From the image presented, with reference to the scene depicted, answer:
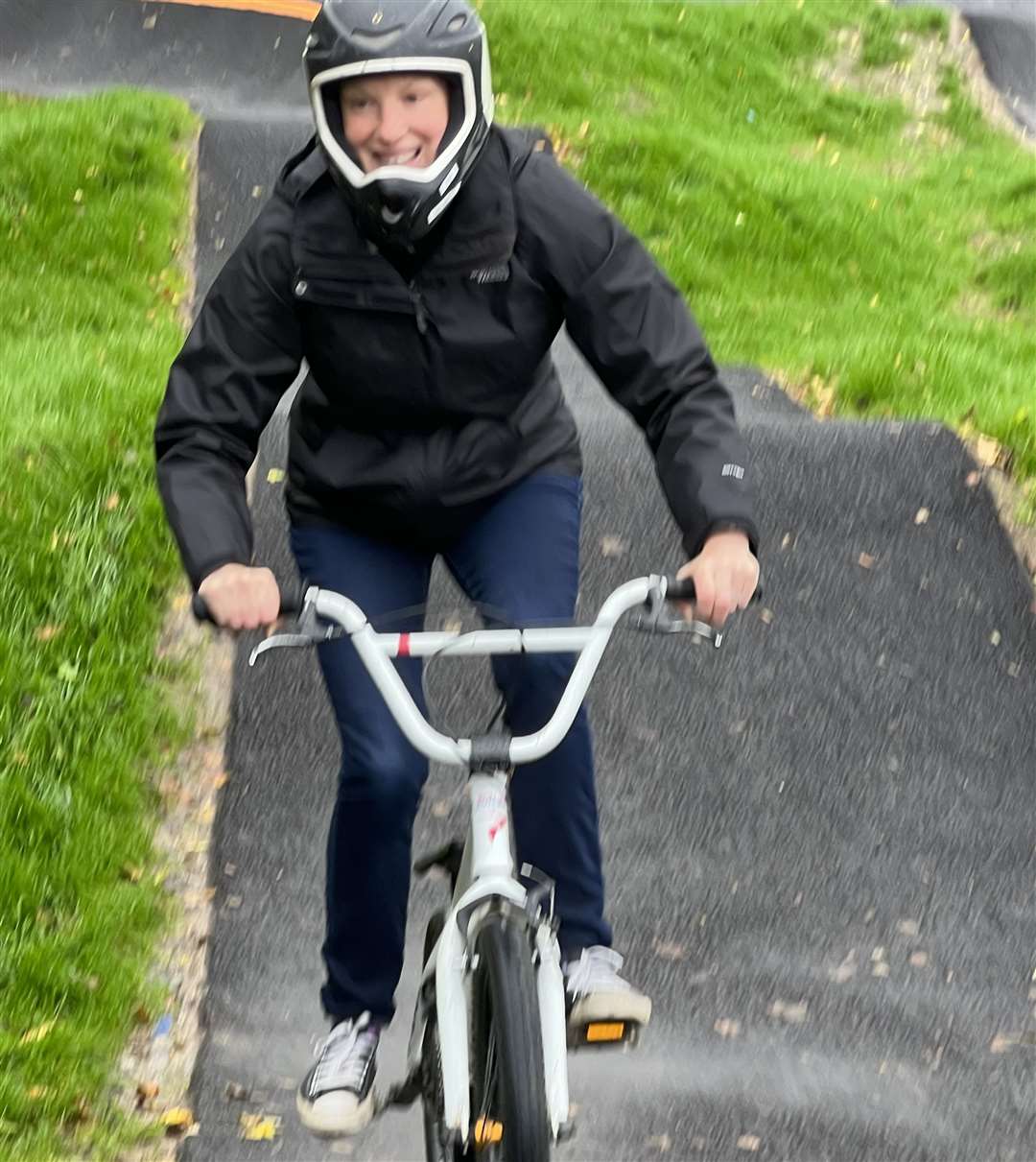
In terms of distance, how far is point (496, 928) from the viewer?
2.62 m

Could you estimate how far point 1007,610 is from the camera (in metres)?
5.70

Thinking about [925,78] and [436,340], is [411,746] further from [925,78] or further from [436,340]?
[925,78]

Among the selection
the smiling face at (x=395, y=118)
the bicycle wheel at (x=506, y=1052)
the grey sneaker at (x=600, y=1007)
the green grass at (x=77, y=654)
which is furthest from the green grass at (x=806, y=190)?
the bicycle wheel at (x=506, y=1052)

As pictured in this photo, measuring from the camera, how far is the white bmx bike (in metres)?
2.50

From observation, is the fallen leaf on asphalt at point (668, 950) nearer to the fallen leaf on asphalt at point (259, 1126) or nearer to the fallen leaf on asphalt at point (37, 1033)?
the fallen leaf on asphalt at point (259, 1126)

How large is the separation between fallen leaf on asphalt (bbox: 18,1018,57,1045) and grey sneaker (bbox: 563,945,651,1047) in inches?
54.8

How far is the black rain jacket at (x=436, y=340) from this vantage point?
299 centimetres

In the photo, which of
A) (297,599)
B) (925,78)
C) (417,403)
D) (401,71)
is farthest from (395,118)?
(925,78)

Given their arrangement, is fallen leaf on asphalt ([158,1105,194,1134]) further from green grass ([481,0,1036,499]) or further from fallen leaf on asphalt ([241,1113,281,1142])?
green grass ([481,0,1036,499])

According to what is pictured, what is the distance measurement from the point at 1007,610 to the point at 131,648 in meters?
3.16

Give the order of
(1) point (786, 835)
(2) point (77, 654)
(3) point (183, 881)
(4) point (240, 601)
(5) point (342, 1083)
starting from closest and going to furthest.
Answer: (4) point (240, 601) → (5) point (342, 1083) → (3) point (183, 881) → (1) point (786, 835) → (2) point (77, 654)

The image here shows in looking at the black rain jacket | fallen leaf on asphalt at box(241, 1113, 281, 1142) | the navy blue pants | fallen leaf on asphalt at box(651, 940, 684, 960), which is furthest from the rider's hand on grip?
fallen leaf on asphalt at box(651, 940, 684, 960)

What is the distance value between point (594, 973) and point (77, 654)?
96.3 inches

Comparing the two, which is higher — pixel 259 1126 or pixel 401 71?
pixel 401 71
